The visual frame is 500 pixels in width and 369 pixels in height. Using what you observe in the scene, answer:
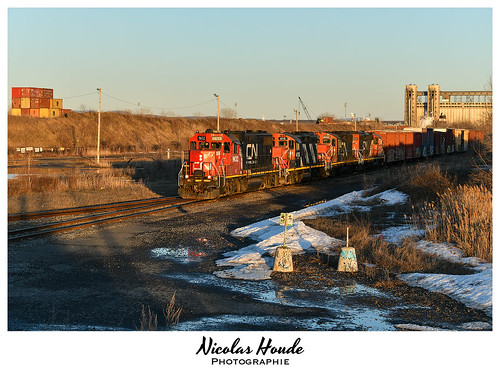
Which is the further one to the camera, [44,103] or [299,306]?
[44,103]

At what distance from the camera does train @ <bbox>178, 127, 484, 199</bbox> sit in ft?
90.6

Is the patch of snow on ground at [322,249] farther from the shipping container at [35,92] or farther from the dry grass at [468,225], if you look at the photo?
the shipping container at [35,92]

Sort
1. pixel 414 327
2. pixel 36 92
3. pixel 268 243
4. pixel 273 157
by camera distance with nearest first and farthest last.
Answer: pixel 414 327, pixel 268 243, pixel 273 157, pixel 36 92

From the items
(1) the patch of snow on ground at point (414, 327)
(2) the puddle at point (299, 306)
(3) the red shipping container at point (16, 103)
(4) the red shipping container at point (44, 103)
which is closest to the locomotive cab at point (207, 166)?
(2) the puddle at point (299, 306)

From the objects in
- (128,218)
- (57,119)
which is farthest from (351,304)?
(57,119)

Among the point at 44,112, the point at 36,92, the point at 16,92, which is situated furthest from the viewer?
the point at 16,92

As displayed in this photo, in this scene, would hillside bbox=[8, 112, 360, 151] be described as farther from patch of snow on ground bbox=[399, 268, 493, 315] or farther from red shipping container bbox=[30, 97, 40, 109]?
patch of snow on ground bbox=[399, 268, 493, 315]

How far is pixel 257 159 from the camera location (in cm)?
3167

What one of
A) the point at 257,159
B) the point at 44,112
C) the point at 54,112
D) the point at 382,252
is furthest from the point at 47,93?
the point at 382,252

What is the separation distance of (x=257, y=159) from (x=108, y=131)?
63232 millimetres

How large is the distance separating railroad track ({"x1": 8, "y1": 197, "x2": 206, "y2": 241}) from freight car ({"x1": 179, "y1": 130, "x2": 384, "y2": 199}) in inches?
58.9

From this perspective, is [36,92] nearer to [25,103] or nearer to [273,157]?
[25,103]

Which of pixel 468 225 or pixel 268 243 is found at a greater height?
pixel 468 225

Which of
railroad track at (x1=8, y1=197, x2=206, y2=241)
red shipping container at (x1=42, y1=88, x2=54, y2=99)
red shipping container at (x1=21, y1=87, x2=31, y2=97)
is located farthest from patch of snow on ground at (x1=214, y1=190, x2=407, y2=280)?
red shipping container at (x1=42, y1=88, x2=54, y2=99)
